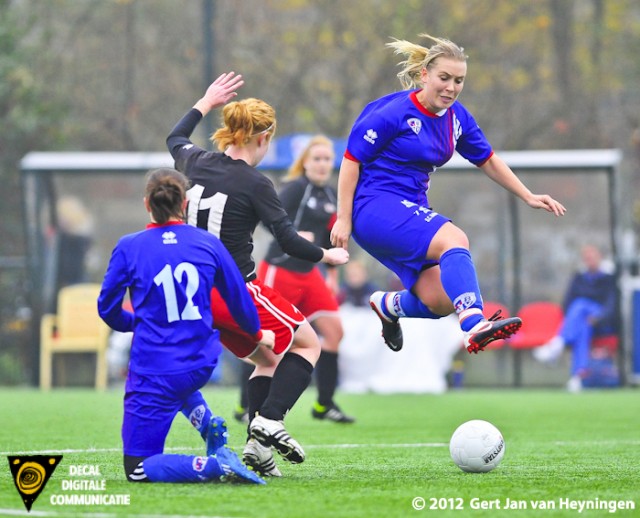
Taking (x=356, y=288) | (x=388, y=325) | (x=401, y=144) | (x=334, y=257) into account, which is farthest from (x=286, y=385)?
(x=356, y=288)

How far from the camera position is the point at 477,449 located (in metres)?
5.76

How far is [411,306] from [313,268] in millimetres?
2620

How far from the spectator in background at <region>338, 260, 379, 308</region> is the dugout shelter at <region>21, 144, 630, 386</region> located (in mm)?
1733

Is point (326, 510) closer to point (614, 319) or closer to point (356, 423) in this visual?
point (356, 423)

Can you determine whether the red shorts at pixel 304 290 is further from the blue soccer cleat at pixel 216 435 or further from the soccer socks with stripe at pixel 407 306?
the blue soccer cleat at pixel 216 435

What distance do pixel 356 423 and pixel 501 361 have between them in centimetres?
748

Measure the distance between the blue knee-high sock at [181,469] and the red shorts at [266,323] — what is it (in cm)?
86

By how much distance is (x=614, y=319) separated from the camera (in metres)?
16.3

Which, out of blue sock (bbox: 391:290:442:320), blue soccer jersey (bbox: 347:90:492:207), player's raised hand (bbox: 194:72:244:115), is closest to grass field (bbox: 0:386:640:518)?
blue sock (bbox: 391:290:442:320)

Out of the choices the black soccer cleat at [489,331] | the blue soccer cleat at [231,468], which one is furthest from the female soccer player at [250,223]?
the black soccer cleat at [489,331]

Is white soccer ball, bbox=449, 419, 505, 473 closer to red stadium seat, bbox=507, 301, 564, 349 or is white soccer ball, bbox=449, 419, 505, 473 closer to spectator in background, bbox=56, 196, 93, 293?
red stadium seat, bbox=507, 301, 564, 349

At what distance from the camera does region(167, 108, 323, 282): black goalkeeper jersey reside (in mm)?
5887

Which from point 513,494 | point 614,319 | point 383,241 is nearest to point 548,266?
point 614,319

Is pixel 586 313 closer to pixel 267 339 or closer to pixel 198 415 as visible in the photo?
pixel 267 339
